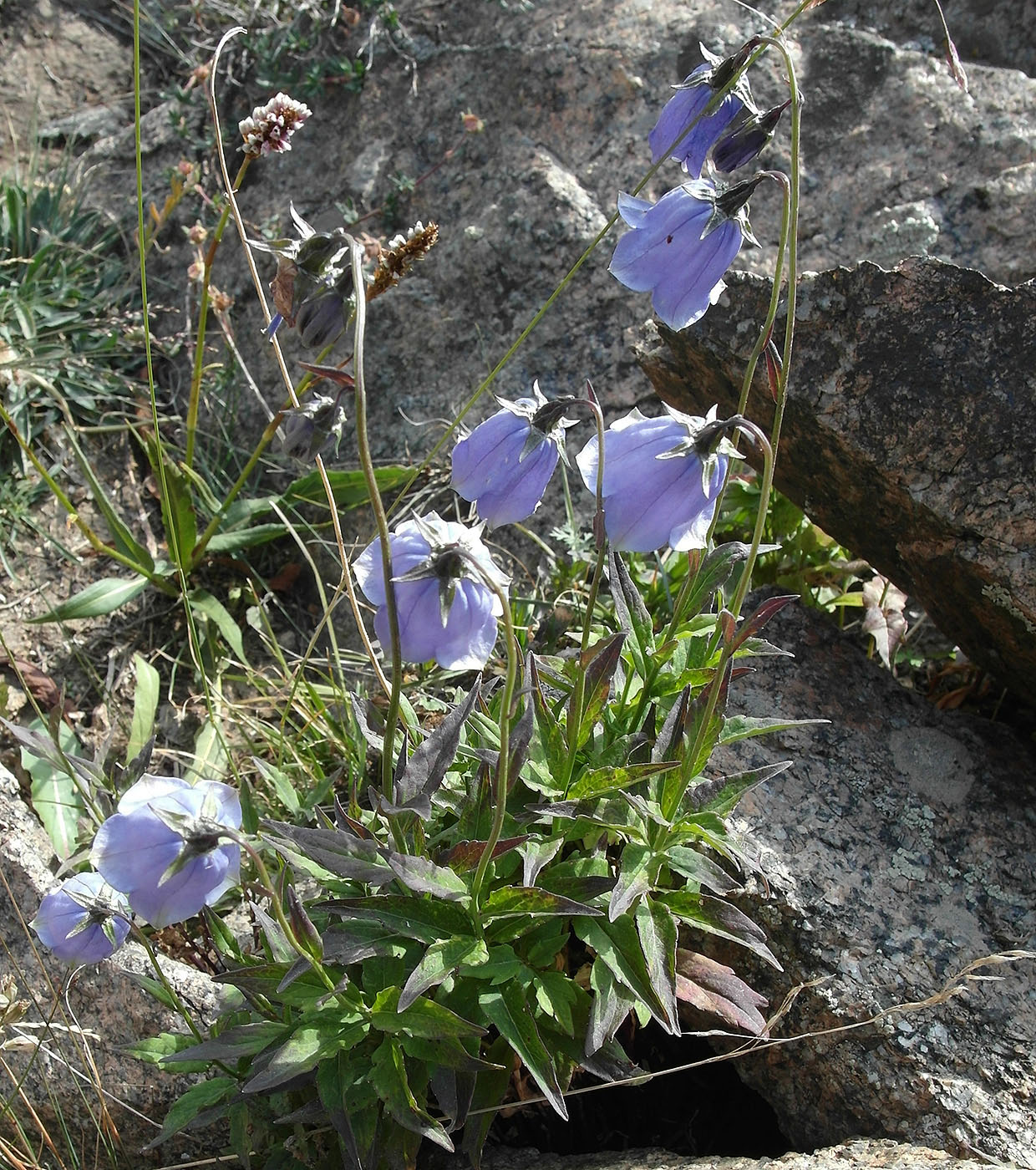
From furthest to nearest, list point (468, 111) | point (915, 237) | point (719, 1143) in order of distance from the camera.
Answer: point (468, 111)
point (915, 237)
point (719, 1143)

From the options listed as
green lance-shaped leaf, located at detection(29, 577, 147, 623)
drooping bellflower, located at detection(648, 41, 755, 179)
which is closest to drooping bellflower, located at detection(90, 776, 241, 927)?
drooping bellflower, located at detection(648, 41, 755, 179)

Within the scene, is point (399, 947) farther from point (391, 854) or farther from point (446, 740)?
point (446, 740)

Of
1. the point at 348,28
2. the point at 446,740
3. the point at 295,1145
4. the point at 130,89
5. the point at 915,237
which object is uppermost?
the point at 915,237

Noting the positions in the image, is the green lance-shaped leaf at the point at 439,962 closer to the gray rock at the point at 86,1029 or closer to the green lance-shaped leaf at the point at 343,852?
the green lance-shaped leaf at the point at 343,852

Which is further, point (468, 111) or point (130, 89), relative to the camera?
point (130, 89)

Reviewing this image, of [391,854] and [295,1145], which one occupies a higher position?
[391,854]

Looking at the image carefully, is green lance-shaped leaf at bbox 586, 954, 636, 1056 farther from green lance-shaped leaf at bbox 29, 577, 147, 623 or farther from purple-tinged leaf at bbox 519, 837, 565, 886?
green lance-shaped leaf at bbox 29, 577, 147, 623

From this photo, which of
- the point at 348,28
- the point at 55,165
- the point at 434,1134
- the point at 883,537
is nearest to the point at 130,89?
the point at 55,165

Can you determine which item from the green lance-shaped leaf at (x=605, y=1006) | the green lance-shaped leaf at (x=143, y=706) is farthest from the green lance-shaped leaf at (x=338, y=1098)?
the green lance-shaped leaf at (x=143, y=706)
